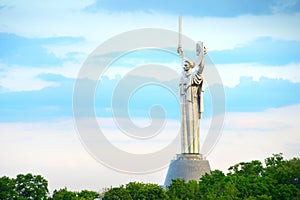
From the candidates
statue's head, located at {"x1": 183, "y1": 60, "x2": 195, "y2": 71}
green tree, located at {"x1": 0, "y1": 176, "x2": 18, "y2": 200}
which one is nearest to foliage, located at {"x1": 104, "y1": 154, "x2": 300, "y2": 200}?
green tree, located at {"x1": 0, "y1": 176, "x2": 18, "y2": 200}

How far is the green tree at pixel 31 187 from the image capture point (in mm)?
55594

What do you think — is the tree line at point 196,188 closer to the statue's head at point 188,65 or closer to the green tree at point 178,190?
the green tree at point 178,190

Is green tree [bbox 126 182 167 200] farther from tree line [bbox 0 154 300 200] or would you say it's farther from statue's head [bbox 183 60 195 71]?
statue's head [bbox 183 60 195 71]

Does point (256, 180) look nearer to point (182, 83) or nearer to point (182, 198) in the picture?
point (182, 198)

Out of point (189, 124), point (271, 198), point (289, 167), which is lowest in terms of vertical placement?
point (271, 198)

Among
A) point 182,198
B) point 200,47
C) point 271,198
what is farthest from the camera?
point 200,47

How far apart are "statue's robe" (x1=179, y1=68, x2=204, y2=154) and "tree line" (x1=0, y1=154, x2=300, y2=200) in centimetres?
713

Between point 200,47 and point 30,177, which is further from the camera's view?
point 200,47

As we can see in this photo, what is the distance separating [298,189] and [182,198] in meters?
9.62

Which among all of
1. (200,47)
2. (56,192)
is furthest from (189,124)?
(56,192)

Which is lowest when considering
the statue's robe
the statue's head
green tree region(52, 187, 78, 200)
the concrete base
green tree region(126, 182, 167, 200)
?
green tree region(52, 187, 78, 200)

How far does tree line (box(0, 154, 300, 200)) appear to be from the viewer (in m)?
52.2

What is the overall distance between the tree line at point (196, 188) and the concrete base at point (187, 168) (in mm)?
3594

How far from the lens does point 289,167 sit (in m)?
55.5
